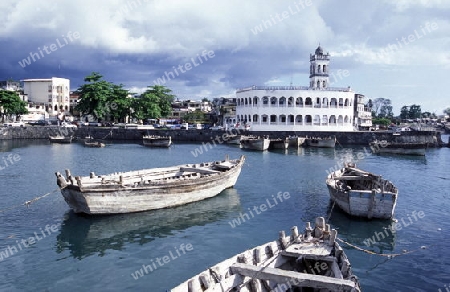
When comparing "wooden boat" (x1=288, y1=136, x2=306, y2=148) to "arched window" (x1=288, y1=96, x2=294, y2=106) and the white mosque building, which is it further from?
"arched window" (x1=288, y1=96, x2=294, y2=106)

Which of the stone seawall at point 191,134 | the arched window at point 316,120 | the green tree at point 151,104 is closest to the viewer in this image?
the stone seawall at point 191,134

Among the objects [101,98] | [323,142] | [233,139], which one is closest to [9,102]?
[101,98]

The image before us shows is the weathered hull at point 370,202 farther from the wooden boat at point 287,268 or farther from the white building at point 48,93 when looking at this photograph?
the white building at point 48,93

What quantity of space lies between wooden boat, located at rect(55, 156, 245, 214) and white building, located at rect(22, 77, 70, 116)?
95672 millimetres

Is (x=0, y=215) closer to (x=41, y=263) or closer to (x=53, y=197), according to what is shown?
(x=53, y=197)

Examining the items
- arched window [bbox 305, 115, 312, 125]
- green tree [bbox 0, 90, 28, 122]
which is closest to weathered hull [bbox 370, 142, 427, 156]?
arched window [bbox 305, 115, 312, 125]

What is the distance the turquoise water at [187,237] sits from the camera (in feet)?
47.8

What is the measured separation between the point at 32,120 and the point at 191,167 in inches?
3492

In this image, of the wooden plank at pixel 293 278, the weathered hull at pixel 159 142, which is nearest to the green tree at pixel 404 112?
the weathered hull at pixel 159 142

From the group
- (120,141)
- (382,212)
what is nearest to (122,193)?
(382,212)

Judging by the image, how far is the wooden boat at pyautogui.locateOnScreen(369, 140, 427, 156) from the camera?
58688 millimetres

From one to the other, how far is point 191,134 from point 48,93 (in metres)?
53.5

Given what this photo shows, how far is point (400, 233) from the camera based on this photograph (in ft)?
65.6

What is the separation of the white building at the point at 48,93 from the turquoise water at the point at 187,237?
8493 cm
